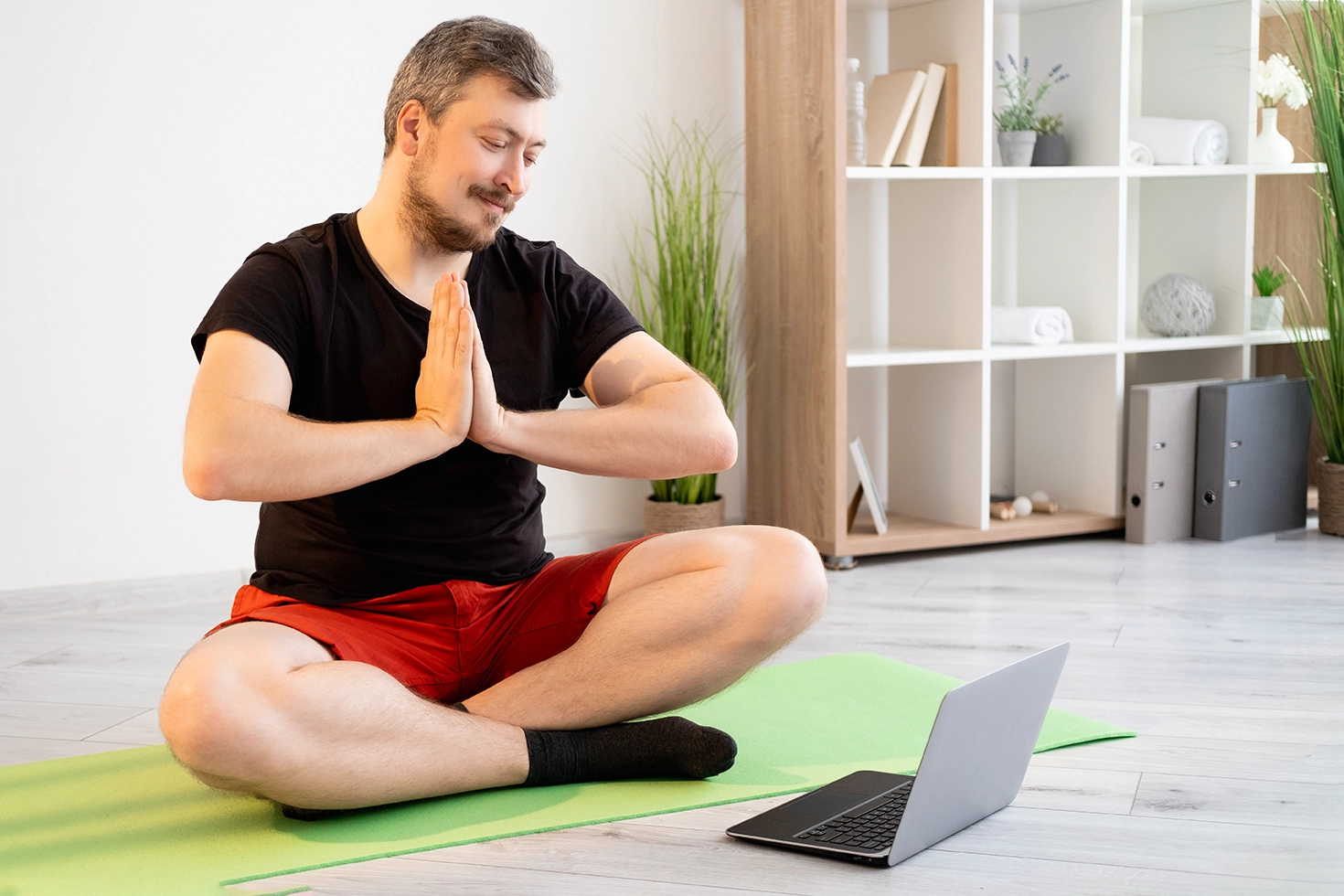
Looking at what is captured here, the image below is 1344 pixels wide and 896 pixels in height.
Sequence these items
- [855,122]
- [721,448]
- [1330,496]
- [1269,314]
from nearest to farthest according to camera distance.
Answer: [721,448] → [855,122] → [1330,496] → [1269,314]

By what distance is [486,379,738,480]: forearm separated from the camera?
1.85 metres

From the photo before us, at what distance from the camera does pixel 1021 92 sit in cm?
365

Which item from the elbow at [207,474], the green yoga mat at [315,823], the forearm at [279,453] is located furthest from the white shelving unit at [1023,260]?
the elbow at [207,474]

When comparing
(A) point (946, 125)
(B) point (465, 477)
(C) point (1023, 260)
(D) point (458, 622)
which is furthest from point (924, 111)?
(D) point (458, 622)

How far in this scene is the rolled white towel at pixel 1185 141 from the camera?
147 inches

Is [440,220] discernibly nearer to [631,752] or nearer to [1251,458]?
[631,752]

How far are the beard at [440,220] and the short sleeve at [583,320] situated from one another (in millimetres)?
150

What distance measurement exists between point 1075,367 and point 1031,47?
33.8 inches

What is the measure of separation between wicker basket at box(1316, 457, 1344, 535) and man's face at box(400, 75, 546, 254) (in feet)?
8.41

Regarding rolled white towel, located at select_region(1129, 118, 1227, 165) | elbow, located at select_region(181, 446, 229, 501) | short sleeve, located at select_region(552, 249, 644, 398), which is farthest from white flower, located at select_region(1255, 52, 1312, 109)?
elbow, located at select_region(181, 446, 229, 501)

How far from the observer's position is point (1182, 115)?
3.95m

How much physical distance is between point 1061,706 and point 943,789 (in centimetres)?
70

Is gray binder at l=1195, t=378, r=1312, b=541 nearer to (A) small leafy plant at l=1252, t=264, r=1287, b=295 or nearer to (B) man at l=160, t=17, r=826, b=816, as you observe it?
(A) small leafy plant at l=1252, t=264, r=1287, b=295

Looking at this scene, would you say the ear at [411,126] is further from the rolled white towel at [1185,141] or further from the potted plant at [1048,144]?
the rolled white towel at [1185,141]
